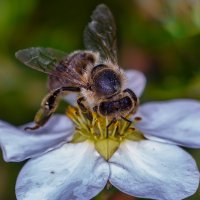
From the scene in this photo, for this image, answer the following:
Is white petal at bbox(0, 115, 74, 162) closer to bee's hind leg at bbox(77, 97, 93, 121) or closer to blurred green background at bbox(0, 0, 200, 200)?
bee's hind leg at bbox(77, 97, 93, 121)

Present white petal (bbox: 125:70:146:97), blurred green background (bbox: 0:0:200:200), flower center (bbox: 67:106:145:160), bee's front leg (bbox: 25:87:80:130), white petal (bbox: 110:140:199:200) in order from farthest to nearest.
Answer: blurred green background (bbox: 0:0:200:200) < white petal (bbox: 125:70:146:97) < flower center (bbox: 67:106:145:160) < bee's front leg (bbox: 25:87:80:130) < white petal (bbox: 110:140:199:200)

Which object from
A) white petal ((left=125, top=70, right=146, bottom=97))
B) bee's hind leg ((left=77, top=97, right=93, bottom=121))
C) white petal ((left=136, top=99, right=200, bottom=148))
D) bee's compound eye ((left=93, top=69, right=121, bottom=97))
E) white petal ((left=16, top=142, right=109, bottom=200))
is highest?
bee's compound eye ((left=93, top=69, right=121, bottom=97))

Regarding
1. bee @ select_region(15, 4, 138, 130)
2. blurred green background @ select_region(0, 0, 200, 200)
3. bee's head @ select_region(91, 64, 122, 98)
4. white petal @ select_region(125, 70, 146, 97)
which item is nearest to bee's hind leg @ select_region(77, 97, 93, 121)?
bee @ select_region(15, 4, 138, 130)

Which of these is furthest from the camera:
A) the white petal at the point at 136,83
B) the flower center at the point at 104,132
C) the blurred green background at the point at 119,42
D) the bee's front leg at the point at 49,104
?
the blurred green background at the point at 119,42

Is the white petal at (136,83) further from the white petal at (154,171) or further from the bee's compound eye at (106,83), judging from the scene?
the bee's compound eye at (106,83)

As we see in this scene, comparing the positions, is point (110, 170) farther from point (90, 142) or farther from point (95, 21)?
point (95, 21)

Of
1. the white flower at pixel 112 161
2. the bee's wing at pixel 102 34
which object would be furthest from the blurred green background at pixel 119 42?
the bee's wing at pixel 102 34

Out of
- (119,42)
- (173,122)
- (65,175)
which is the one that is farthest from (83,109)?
(119,42)
